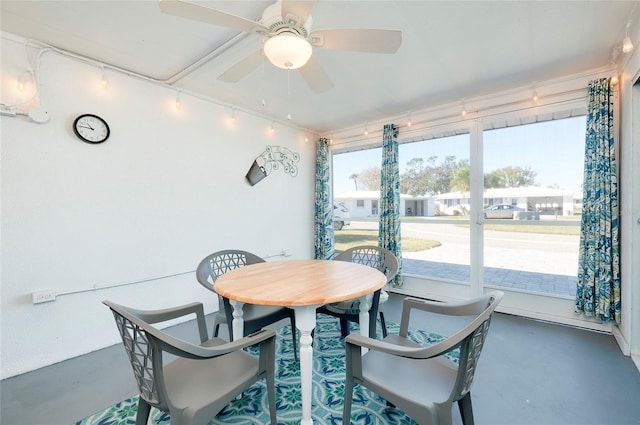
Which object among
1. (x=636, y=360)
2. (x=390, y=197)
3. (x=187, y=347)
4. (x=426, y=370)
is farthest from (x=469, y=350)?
(x=390, y=197)

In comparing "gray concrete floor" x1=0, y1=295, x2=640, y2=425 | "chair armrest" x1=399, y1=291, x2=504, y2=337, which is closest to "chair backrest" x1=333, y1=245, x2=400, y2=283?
"chair armrest" x1=399, y1=291, x2=504, y2=337

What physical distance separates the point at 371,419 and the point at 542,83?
11.3 feet

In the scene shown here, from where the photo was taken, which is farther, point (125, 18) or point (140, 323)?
point (125, 18)

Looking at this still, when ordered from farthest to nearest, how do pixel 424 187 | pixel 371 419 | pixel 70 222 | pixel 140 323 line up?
pixel 424 187 < pixel 70 222 < pixel 371 419 < pixel 140 323

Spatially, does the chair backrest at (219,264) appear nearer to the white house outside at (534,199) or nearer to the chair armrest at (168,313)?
the chair armrest at (168,313)

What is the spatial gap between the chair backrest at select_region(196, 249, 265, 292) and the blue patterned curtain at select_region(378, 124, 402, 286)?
74.7 inches

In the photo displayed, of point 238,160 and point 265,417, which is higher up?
point 238,160

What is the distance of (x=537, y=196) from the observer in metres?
2.98

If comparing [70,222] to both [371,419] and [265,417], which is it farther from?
[371,419]

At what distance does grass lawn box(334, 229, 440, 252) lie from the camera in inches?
150

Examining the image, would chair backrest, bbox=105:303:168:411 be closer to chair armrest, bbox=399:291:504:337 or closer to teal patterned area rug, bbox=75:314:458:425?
teal patterned area rug, bbox=75:314:458:425

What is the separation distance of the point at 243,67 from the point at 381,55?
1198 mm

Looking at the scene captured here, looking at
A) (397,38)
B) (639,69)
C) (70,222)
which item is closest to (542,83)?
(639,69)

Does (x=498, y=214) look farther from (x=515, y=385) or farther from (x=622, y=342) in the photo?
(x=515, y=385)
